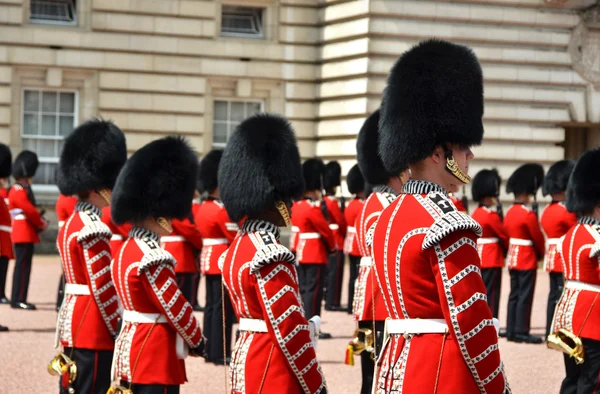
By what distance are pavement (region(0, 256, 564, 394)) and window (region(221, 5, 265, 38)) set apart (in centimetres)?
727

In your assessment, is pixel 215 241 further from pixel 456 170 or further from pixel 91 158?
pixel 456 170

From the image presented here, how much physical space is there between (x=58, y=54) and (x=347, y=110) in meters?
→ 4.41

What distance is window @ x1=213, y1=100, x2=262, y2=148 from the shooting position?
18219mm

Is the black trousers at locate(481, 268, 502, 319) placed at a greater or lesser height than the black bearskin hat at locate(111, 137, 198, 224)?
lesser

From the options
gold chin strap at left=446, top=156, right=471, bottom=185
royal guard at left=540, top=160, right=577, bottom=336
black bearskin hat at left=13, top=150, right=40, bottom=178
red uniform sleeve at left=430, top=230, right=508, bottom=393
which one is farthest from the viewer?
black bearskin hat at left=13, top=150, right=40, bottom=178

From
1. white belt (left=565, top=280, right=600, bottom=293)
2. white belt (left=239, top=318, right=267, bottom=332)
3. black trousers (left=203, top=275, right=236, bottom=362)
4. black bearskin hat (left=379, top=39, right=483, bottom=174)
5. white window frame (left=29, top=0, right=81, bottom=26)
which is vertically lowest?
black trousers (left=203, top=275, right=236, bottom=362)

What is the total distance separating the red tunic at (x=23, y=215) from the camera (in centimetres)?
1210

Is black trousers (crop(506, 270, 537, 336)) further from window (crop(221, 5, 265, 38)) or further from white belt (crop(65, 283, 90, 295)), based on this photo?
window (crop(221, 5, 265, 38))

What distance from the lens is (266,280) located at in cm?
419

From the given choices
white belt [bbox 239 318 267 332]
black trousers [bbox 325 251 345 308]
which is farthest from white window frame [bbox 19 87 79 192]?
white belt [bbox 239 318 267 332]

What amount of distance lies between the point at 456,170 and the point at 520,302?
7.14m

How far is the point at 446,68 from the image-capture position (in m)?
3.64

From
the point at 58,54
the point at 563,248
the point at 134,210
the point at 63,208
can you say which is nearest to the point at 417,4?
the point at 58,54

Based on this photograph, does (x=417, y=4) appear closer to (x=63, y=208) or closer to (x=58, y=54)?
(x=58, y=54)
